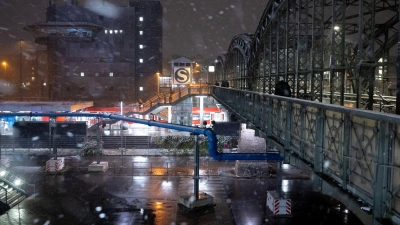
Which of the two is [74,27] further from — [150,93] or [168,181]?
[168,181]

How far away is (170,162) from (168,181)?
6.10 meters

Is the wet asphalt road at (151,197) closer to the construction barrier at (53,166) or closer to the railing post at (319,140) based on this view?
the construction barrier at (53,166)

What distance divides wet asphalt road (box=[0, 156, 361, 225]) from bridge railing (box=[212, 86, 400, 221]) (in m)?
9.52

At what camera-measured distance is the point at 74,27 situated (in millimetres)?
67688

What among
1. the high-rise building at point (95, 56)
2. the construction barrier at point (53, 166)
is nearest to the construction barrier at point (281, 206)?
the construction barrier at point (53, 166)

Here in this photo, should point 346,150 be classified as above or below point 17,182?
above

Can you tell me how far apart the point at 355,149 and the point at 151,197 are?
16406 millimetres

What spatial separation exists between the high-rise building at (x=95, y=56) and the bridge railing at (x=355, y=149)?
206 ft

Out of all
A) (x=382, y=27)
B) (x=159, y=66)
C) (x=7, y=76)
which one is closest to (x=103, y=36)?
(x=159, y=66)

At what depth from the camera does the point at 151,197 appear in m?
21.3

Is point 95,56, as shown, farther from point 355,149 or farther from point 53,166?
point 355,149

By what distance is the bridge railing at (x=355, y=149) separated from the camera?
16.6ft

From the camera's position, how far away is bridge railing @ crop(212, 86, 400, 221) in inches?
199

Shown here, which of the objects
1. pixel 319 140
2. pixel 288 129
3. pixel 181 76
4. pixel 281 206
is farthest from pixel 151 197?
pixel 181 76
